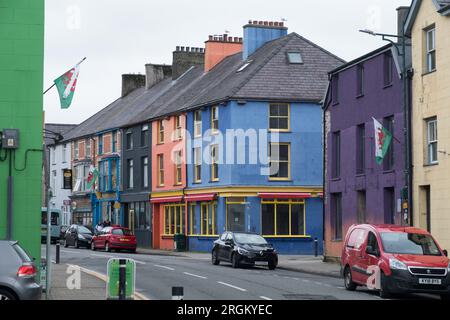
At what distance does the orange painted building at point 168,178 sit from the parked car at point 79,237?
4.44 m

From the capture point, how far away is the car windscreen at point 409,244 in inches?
945

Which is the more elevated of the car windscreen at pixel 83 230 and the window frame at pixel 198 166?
the window frame at pixel 198 166

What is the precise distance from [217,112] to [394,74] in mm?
17994

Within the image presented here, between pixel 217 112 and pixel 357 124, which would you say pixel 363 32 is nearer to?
pixel 357 124

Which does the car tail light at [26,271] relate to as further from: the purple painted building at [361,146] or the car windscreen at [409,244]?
the purple painted building at [361,146]

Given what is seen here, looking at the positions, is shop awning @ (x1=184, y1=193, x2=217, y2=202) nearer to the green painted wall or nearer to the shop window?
the shop window

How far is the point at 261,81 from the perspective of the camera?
5144 cm

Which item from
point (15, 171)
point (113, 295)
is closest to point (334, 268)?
point (15, 171)

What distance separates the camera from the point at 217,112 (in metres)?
51.7

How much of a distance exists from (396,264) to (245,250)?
43.7ft

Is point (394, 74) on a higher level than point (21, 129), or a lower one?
higher

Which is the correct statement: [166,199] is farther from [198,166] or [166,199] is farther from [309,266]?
[309,266]

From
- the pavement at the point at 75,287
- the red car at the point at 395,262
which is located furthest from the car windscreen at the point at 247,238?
the red car at the point at 395,262

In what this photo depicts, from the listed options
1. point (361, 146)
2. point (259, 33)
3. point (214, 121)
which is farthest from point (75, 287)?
point (259, 33)
